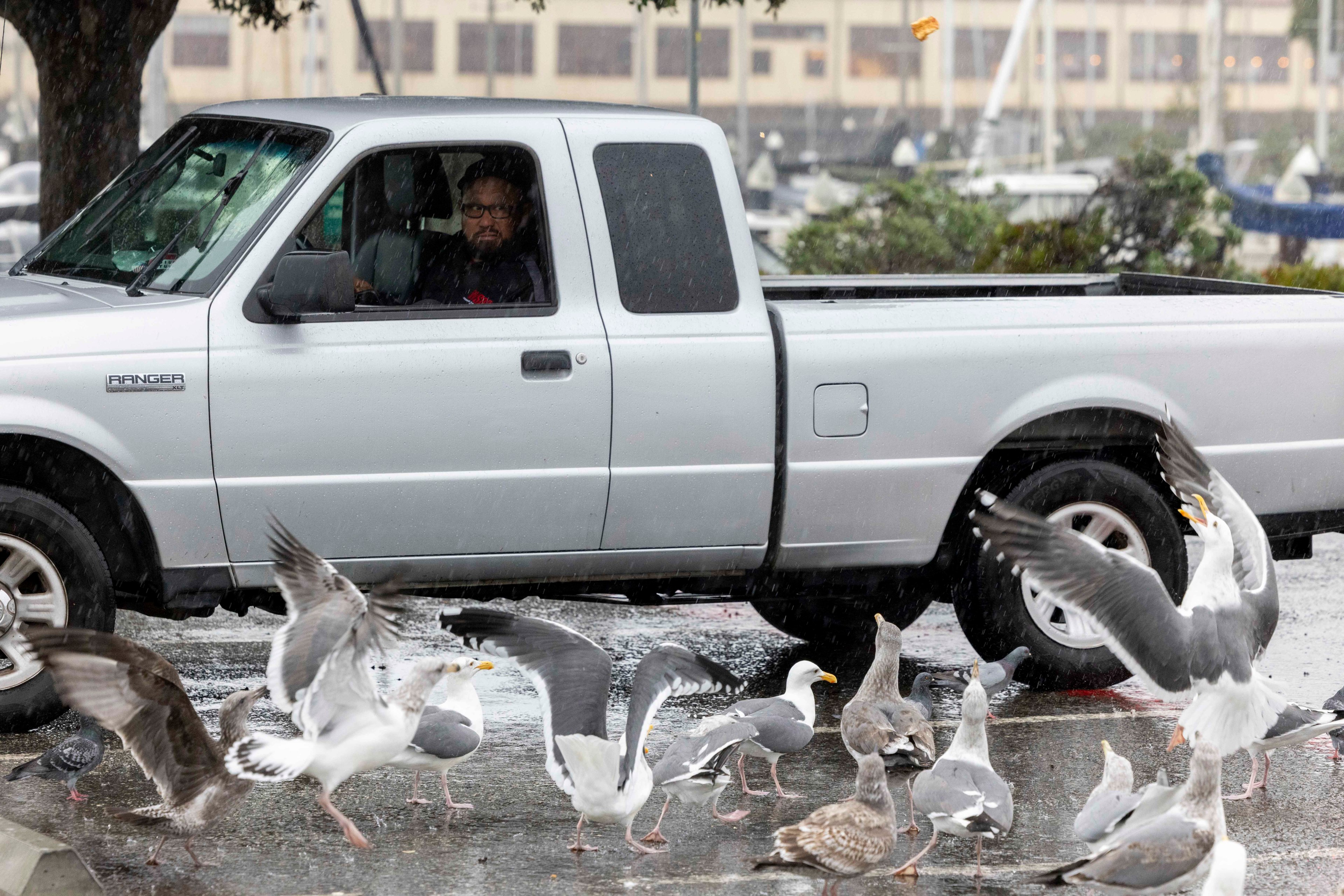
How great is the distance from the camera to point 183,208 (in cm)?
700

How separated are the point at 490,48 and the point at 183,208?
151ft

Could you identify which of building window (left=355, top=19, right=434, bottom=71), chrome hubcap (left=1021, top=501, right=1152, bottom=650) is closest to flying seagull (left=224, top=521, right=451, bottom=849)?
chrome hubcap (left=1021, top=501, right=1152, bottom=650)

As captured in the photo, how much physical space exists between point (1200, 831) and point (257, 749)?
254 centimetres

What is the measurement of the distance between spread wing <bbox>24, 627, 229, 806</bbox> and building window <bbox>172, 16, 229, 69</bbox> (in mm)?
56627

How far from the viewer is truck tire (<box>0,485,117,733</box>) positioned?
6.39 metres

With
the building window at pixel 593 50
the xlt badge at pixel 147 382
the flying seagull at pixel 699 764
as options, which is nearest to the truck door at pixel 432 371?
the xlt badge at pixel 147 382

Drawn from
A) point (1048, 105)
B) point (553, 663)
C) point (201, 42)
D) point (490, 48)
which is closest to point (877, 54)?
point (490, 48)

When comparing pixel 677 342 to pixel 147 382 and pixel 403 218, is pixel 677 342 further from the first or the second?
pixel 147 382

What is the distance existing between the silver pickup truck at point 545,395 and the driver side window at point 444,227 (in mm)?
12

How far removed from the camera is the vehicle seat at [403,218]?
7121mm

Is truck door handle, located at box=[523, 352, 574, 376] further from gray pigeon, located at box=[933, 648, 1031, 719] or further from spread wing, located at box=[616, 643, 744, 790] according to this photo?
gray pigeon, located at box=[933, 648, 1031, 719]

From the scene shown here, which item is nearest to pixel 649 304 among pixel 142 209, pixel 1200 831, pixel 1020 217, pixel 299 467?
pixel 299 467

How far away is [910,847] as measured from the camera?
5867mm

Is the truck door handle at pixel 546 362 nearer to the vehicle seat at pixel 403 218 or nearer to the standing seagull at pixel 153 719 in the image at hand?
the vehicle seat at pixel 403 218
